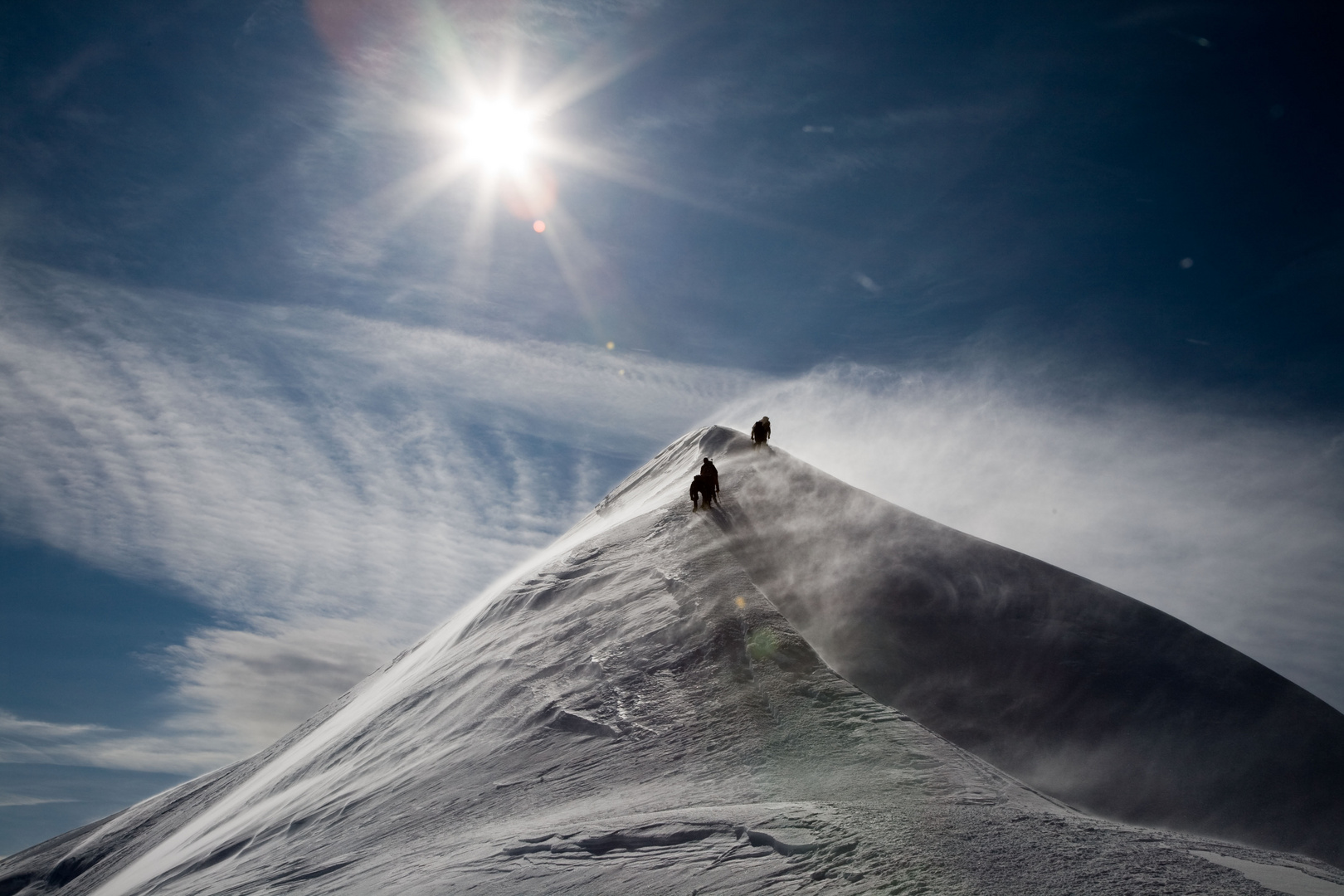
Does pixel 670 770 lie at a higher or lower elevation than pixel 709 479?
lower

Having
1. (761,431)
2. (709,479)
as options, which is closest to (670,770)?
(709,479)

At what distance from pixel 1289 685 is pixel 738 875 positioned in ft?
41.0

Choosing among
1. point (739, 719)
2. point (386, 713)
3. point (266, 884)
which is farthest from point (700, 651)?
point (386, 713)

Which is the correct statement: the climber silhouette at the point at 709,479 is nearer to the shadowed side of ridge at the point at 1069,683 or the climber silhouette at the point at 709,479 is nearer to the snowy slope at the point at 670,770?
the snowy slope at the point at 670,770

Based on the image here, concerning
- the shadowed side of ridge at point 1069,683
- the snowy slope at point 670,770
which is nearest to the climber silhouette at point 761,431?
the snowy slope at point 670,770

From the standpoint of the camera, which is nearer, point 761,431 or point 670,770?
point 670,770

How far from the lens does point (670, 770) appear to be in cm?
1088

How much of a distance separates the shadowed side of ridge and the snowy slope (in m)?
0.23

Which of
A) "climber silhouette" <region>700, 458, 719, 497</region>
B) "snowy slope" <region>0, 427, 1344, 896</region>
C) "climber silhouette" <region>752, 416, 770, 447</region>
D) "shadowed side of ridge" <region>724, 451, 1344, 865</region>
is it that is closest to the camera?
"snowy slope" <region>0, 427, 1344, 896</region>

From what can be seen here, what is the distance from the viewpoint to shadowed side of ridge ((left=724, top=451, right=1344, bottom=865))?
37.3 ft

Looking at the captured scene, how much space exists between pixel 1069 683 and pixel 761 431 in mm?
13688

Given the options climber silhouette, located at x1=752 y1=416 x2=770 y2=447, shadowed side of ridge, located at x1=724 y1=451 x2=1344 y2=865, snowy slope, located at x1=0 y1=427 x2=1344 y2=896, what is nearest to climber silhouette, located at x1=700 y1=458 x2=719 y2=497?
snowy slope, located at x1=0 y1=427 x2=1344 y2=896

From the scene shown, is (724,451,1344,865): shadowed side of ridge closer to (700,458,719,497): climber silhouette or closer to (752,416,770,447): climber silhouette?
(700,458,719,497): climber silhouette

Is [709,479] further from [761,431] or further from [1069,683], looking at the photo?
[1069,683]
